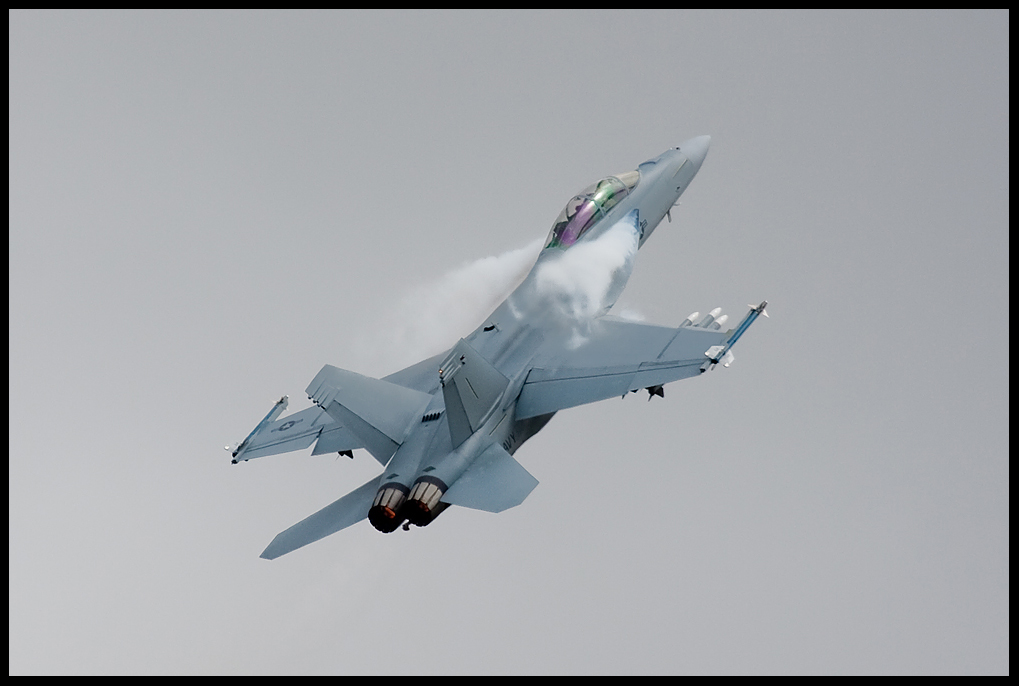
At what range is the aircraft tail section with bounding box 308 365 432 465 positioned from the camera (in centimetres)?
2064

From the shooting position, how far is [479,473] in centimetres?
2009

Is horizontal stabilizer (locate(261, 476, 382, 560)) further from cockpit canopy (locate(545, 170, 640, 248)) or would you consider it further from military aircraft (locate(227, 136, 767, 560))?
cockpit canopy (locate(545, 170, 640, 248))

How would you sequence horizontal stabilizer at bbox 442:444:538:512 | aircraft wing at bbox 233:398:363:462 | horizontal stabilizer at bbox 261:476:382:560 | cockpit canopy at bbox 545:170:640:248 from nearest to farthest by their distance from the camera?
1. horizontal stabilizer at bbox 442:444:538:512
2. horizontal stabilizer at bbox 261:476:382:560
3. aircraft wing at bbox 233:398:363:462
4. cockpit canopy at bbox 545:170:640:248

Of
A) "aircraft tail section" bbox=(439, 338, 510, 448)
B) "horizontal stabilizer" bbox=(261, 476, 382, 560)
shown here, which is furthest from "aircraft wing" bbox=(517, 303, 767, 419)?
"horizontal stabilizer" bbox=(261, 476, 382, 560)

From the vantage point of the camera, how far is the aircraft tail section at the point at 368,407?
20641 mm

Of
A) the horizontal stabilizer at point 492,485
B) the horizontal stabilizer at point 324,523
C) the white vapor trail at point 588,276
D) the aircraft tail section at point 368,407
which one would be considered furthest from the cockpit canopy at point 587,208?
the horizontal stabilizer at point 324,523

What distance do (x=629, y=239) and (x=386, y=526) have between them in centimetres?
917

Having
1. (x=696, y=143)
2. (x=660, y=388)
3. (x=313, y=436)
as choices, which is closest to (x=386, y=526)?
(x=313, y=436)

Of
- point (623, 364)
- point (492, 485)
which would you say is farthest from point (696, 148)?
point (492, 485)

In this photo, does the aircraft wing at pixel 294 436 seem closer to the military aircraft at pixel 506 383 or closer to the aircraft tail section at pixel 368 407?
the military aircraft at pixel 506 383

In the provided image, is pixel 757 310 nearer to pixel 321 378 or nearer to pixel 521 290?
pixel 521 290

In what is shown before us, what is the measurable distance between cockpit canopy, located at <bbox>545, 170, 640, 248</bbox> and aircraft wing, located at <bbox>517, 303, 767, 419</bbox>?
11.3ft

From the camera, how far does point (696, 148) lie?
94.3ft

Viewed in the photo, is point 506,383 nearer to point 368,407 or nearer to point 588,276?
point 368,407
